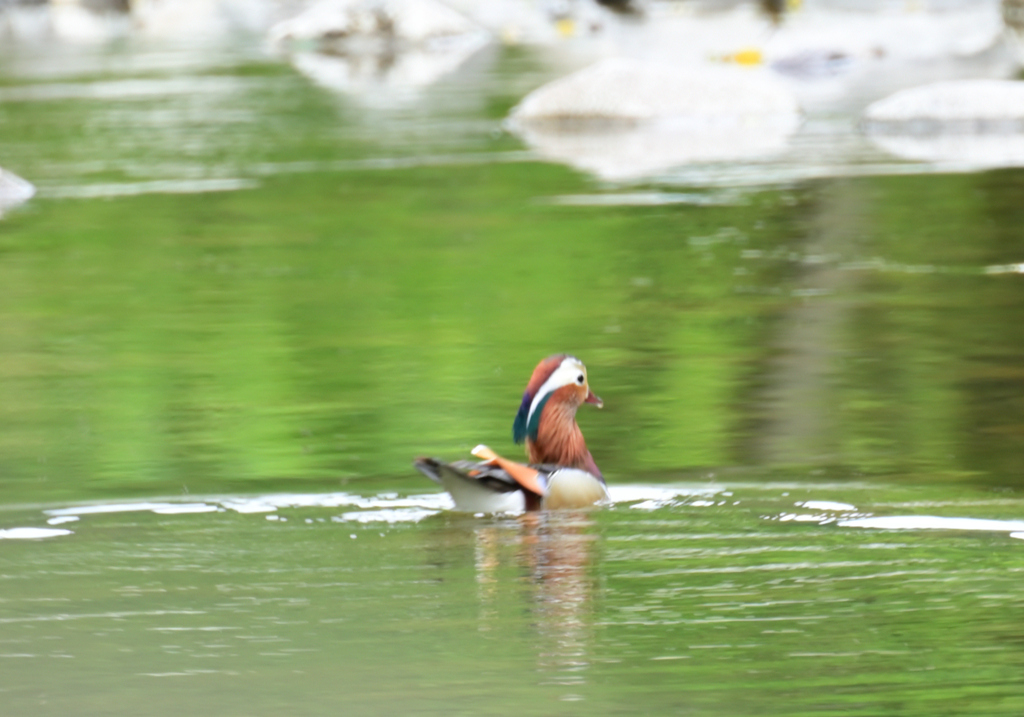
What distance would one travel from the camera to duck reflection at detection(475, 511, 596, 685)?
480 cm

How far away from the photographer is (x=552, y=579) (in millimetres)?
→ 5426

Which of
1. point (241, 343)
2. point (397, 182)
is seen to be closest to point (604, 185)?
point (397, 182)

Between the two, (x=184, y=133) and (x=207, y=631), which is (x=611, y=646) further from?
(x=184, y=133)

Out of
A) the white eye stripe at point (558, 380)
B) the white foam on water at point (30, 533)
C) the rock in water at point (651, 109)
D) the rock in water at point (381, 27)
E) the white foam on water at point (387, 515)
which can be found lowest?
the white foam on water at point (387, 515)

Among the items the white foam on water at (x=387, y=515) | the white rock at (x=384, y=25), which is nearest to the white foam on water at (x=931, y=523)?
the white foam on water at (x=387, y=515)

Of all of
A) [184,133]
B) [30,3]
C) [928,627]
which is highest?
[30,3]

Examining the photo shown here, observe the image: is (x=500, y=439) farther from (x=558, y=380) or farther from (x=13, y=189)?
(x=13, y=189)

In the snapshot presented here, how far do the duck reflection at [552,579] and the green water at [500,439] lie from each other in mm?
13

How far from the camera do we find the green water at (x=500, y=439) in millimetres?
4742

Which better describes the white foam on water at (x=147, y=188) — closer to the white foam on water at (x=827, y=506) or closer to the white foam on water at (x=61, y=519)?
the white foam on water at (x=61, y=519)

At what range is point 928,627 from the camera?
493cm

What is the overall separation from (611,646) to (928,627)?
78 cm

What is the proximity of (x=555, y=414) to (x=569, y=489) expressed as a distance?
32 centimetres

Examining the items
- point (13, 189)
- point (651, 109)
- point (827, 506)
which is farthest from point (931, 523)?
point (651, 109)
